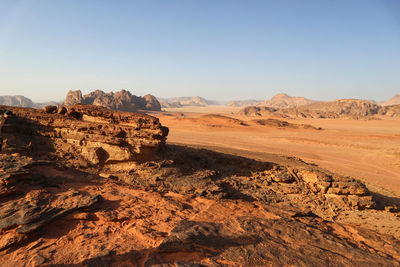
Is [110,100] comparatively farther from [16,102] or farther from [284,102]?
[284,102]

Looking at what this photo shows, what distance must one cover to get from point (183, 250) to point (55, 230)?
2.17 meters

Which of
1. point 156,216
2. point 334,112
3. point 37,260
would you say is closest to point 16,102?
point 334,112

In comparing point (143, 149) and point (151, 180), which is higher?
point (143, 149)

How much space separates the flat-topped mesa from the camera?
714 cm

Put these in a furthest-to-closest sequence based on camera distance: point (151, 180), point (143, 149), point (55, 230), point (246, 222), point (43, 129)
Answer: point (43, 129), point (143, 149), point (151, 180), point (246, 222), point (55, 230)

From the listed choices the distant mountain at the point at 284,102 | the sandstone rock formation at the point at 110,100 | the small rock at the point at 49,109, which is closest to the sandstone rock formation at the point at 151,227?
the small rock at the point at 49,109

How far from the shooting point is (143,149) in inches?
288

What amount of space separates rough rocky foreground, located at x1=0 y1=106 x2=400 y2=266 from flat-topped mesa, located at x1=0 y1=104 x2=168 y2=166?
0.16ft

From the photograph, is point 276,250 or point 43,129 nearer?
point 276,250

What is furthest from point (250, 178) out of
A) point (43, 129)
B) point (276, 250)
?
point (43, 129)

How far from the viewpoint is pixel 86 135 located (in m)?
7.43

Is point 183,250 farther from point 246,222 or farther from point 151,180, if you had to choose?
point 151,180

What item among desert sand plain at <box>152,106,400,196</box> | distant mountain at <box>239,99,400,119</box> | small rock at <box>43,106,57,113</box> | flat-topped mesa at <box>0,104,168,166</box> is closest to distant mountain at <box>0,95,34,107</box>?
distant mountain at <box>239,99,400,119</box>

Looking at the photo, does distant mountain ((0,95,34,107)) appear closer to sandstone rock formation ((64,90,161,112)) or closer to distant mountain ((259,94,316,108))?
sandstone rock formation ((64,90,161,112))
